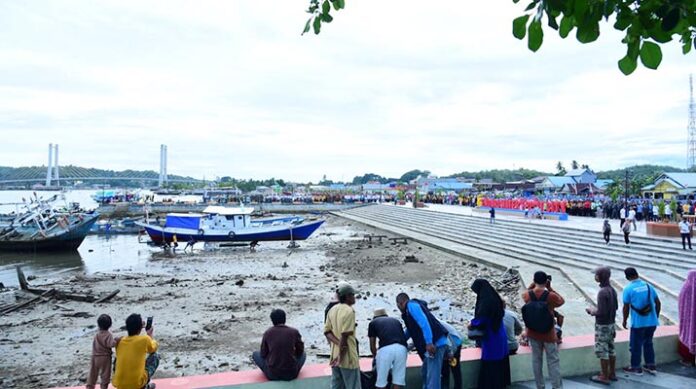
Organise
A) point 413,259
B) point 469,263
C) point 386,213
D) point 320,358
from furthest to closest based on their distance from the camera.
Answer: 1. point 386,213
2. point 413,259
3. point 469,263
4. point 320,358

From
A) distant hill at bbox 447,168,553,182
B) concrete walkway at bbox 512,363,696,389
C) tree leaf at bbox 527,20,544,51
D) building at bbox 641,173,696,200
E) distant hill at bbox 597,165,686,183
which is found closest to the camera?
tree leaf at bbox 527,20,544,51

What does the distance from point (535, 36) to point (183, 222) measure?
30173 mm

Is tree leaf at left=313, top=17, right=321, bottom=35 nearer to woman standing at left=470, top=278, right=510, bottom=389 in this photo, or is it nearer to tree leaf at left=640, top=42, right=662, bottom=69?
tree leaf at left=640, top=42, right=662, bottom=69

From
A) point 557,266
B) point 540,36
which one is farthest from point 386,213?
point 540,36

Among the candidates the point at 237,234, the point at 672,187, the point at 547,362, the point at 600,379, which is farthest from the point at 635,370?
the point at 672,187

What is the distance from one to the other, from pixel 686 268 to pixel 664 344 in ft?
27.9

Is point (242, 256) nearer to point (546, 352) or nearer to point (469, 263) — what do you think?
point (469, 263)

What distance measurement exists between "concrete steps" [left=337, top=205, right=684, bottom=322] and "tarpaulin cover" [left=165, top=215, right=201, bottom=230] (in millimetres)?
13823

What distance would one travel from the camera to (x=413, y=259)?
798 inches

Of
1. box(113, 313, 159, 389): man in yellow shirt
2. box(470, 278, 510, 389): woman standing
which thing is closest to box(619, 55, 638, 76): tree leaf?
box(470, 278, 510, 389): woman standing

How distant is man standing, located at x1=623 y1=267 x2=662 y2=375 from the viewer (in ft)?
16.2

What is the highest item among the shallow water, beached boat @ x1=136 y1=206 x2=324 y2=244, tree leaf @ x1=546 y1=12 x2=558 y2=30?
tree leaf @ x1=546 y1=12 x2=558 y2=30

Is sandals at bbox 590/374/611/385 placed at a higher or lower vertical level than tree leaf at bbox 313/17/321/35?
lower

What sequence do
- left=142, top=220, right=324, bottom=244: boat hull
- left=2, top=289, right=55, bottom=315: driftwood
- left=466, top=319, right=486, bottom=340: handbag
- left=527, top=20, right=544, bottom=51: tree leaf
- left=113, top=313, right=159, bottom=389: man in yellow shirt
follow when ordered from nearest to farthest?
left=527, top=20, right=544, bottom=51: tree leaf < left=113, top=313, right=159, bottom=389: man in yellow shirt < left=466, top=319, right=486, bottom=340: handbag < left=2, top=289, right=55, bottom=315: driftwood < left=142, top=220, right=324, bottom=244: boat hull
